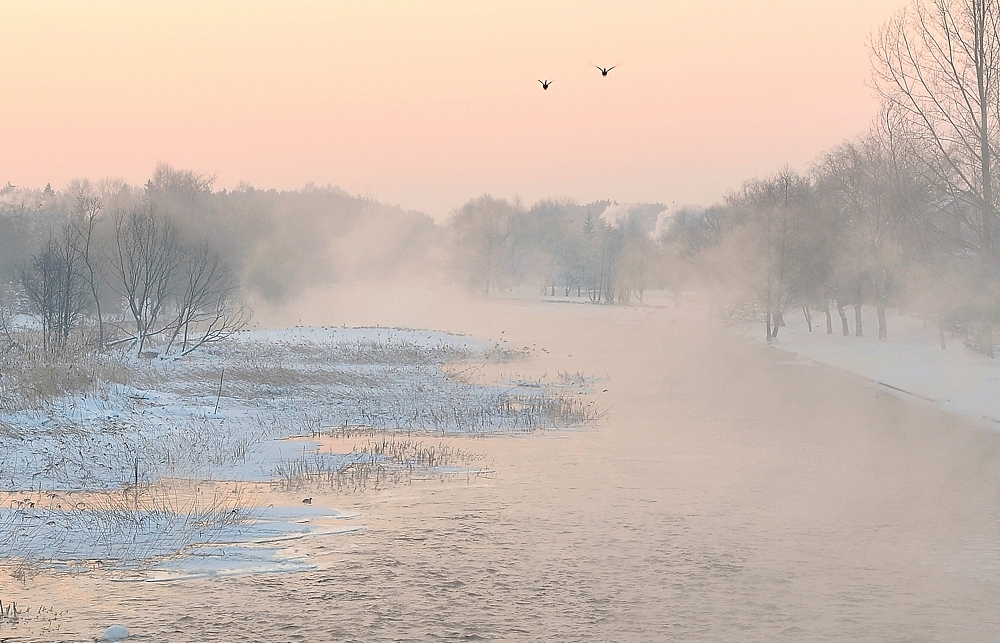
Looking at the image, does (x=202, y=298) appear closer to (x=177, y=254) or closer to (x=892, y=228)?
(x=177, y=254)

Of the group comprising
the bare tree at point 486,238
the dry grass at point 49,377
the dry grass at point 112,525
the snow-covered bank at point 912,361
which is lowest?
the dry grass at point 112,525

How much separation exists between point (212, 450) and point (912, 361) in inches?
1276

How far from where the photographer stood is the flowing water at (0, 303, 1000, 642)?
827cm

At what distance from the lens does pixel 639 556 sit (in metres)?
10.7

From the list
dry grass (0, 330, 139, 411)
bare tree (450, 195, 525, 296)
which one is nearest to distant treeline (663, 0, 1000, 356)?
dry grass (0, 330, 139, 411)

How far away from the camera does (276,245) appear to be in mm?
81500

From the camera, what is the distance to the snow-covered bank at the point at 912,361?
27.0 meters

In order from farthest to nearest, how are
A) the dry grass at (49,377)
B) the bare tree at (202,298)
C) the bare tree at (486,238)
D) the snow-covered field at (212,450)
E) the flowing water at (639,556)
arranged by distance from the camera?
A: the bare tree at (486,238)
the bare tree at (202,298)
the dry grass at (49,377)
the snow-covered field at (212,450)
the flowing water at (639,556)

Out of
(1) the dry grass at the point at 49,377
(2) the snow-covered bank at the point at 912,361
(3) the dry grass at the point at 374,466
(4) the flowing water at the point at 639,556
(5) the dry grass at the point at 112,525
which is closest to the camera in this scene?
(4) the flowing water at the point at 639,556

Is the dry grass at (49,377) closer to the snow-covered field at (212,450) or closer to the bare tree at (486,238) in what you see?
the snow-covered field at (212,450)

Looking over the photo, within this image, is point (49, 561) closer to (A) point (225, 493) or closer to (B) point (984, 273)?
(A) point (225, 493)

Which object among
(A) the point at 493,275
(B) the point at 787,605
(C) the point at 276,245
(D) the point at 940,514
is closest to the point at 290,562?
(B) the point at 787,605

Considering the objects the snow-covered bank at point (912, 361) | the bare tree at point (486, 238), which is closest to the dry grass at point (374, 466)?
the snow-covered bank at point (912, 361)

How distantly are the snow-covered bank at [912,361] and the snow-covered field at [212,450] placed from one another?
9920mm
